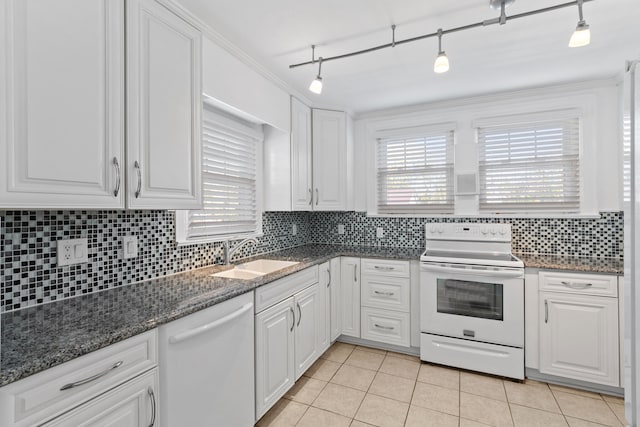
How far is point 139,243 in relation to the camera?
1827mm

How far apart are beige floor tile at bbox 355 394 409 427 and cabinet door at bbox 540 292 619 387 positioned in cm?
122

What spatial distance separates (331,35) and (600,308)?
8.68 ft

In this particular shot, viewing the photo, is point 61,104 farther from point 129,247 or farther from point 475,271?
point 475,271

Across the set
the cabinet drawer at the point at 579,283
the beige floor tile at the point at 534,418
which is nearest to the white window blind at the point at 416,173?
the cabinet drawer at the point at 579,283

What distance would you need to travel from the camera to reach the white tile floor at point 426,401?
6.50 ft

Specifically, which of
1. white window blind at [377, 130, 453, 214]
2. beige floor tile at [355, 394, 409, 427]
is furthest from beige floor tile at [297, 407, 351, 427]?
white window blind at [377, 130, 453, 214]

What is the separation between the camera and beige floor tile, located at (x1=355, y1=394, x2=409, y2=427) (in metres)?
1.97

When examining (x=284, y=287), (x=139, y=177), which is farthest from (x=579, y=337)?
(x=139, y=177)

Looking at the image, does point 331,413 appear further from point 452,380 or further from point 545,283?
point 545,283

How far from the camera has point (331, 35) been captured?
1.94 meters

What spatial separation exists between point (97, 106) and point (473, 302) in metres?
2.75

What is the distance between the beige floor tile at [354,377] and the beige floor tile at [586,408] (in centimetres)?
129

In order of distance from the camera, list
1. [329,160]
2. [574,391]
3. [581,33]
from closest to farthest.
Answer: [581,33]
[574,391]
[329,160]

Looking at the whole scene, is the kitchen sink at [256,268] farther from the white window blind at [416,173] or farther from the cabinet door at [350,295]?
the white window blind at [416,173]
